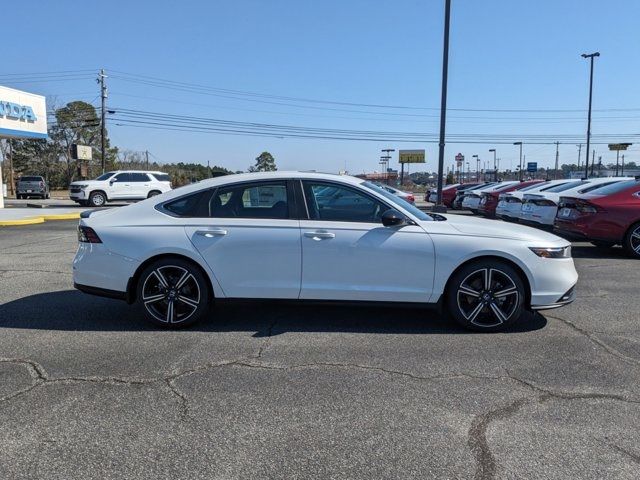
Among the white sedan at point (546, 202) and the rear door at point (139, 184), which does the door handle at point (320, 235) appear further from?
the rear door at point (139, 184)

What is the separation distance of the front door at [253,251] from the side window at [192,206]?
0.10m

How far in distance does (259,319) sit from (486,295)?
2291 millimetres

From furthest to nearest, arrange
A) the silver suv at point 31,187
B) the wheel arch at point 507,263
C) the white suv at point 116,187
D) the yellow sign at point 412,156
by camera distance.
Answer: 1. the yellow sign at point 412,156
2. the silver suv at point 31,187
3. the white suv at point 116,187
4. the wheel arch at point 507,263

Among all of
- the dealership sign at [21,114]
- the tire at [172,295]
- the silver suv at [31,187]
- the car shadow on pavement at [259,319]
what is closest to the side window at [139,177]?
the dealership sign at [21,114]

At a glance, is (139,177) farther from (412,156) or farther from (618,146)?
(618,146)

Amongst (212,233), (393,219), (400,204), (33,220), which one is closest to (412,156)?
(33,220)

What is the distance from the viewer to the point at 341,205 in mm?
5242

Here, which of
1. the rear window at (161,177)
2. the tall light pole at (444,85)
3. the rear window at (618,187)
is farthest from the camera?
the rear window at (161,177)

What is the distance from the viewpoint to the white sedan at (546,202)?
1238cm

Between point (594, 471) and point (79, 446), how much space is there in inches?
111

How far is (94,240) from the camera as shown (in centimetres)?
525

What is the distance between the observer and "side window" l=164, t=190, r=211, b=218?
209 inches

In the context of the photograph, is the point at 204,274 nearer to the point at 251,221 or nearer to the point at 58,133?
the point at 251,221

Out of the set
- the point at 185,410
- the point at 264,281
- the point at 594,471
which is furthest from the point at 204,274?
the point at 594,471
